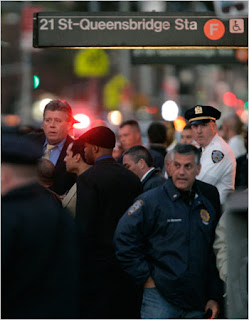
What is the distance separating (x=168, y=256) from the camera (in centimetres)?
592

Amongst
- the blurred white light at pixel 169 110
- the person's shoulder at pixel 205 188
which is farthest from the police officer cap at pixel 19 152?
the blurred white light at pixel 169 110

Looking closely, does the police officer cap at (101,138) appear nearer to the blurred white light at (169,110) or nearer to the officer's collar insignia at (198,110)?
the officer's collar insignia at (198,110)

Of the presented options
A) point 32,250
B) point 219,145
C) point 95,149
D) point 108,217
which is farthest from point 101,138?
point 32,250

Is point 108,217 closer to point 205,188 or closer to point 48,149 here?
point 205,188

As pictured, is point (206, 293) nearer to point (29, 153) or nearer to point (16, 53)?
point (29, 153)

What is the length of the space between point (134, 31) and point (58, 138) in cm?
127

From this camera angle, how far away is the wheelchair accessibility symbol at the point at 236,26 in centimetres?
766

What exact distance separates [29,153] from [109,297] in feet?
8.00

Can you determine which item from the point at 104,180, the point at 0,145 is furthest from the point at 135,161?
the point at 0,145

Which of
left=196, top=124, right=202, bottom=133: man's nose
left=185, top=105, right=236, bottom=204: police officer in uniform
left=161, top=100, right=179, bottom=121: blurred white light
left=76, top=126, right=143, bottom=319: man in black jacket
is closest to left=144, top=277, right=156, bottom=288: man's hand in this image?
left=76, top=126, right=143, bottom=319: man in black jacket

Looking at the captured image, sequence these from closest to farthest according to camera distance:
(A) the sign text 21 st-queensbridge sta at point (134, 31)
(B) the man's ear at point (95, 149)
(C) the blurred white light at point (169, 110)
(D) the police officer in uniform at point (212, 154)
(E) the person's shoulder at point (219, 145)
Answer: (B) the man's ear at point (95, 149), (A) the sign text 21 st-queensbridge sta at point (134, 31), (D) the police officer in uniform at point (212, 154), (E) the person's shoulder at point (219, 145), (C) the blurred white light at point (169, 110)

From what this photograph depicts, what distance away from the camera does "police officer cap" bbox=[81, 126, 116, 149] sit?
274 inches

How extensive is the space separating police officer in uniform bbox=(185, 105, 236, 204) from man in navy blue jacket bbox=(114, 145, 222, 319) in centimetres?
155

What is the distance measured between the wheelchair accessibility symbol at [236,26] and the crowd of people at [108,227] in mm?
821
